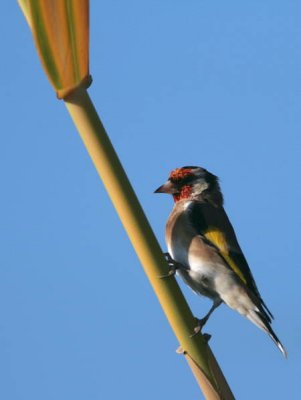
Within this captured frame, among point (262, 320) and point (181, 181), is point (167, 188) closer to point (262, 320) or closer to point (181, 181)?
point (181, 181)

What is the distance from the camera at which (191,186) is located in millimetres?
6531

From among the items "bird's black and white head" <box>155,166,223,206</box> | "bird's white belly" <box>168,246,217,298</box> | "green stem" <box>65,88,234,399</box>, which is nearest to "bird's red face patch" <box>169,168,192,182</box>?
"bird's black and white head" <box>155,166,223,206</box>

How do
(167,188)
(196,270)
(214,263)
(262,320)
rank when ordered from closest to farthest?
(262,320) < (196,270) < (214,263) < (167,188)

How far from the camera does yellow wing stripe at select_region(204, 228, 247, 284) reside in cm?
538

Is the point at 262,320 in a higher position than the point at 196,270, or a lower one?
lower

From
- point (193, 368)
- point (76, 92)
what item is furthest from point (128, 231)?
point (193, 368)

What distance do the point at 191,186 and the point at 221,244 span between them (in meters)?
1.13

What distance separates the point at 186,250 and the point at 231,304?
0.51 meters

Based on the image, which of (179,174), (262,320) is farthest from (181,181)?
(262,320)

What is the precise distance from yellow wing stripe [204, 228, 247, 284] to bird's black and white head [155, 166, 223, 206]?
82 cm

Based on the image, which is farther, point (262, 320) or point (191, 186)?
point (191, 186)

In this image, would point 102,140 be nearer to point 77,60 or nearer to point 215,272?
point 77,60

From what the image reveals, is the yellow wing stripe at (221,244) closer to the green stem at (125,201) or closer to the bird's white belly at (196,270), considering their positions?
the bird's white belly at (196,270)

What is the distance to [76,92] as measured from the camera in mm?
1632
